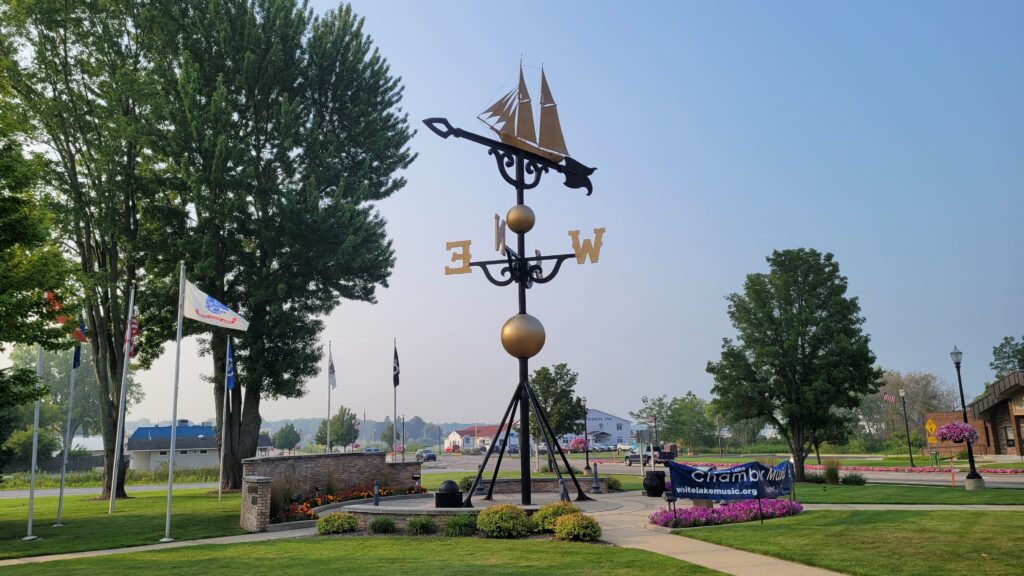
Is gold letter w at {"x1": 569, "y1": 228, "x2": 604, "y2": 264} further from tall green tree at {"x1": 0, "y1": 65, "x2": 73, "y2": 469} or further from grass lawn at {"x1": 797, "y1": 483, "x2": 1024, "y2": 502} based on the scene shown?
tall green tree at {"x1": 0, "y1": 65, "x2": 73, "y2": 469}

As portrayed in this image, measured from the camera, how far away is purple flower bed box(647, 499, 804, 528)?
1647 centimetres

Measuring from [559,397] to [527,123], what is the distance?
1210 inches

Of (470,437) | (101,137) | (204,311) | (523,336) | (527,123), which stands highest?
(101,137)

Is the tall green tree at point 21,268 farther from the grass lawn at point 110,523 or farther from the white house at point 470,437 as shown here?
A: the white house at point 470,437

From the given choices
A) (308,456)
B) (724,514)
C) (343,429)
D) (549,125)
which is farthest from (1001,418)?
(343,429)

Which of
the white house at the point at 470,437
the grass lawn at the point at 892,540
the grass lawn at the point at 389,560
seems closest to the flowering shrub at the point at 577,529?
the grass lawn at the point at 389,560

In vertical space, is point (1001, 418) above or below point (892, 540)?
above

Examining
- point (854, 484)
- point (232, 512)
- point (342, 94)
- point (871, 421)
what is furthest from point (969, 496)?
point (871, 421)

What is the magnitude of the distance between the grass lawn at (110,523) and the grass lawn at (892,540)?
14.9 meters

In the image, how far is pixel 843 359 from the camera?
3077cm

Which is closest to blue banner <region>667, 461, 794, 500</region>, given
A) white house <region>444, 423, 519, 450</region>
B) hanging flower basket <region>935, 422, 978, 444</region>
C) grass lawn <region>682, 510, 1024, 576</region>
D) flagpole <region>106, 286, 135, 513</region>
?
grass lawn <region>682, 510, 1024, 576</region>

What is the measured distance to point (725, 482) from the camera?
1731 centimetres

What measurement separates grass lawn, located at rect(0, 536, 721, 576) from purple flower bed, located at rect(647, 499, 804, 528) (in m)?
3.46

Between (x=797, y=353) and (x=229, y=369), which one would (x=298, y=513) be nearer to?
(x=229, y=369)
